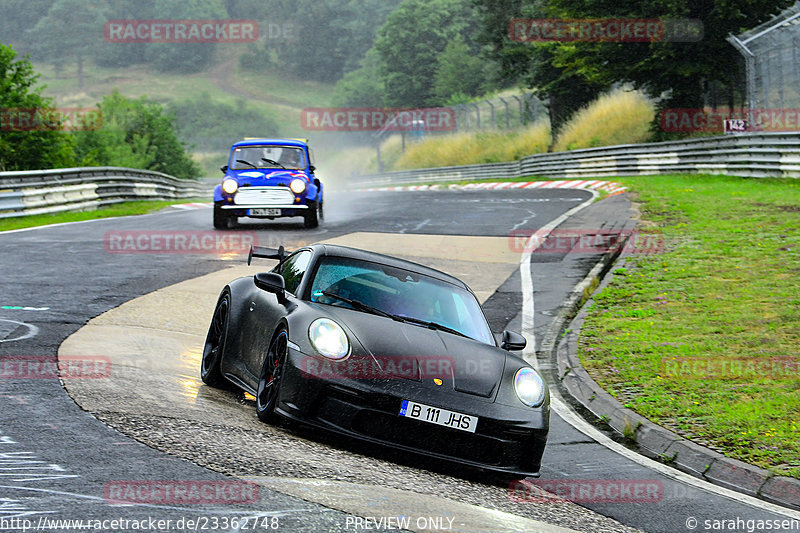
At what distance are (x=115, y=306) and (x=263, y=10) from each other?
632 feet

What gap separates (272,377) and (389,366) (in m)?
0.87

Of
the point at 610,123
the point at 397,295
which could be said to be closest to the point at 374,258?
the point at 397,295

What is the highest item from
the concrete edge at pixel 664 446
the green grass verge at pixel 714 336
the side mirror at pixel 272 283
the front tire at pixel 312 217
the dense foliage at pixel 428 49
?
the dense foliage at pixel 428 49

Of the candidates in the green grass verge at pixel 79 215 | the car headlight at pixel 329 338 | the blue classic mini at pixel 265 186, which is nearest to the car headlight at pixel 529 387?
the car headlight at pixel 329 338

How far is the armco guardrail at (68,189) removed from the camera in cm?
2145

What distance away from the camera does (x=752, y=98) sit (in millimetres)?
29641

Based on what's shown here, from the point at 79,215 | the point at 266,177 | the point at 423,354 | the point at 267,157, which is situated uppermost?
the point at 267,157

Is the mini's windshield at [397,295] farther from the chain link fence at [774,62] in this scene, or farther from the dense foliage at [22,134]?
the dense foliage at [22,134]

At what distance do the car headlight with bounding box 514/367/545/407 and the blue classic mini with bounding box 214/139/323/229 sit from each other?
13486 millimetres

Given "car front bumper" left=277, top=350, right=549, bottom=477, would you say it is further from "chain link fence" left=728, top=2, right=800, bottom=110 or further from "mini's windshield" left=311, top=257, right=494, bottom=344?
"chain link fence" left=728, top=2, right=800, bottom=110

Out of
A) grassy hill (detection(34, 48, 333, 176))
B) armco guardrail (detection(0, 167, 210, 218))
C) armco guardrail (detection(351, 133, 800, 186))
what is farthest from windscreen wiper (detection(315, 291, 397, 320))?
grassy hill (detection(34, 48, 333, 176))

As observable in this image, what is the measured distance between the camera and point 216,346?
7.83 metres

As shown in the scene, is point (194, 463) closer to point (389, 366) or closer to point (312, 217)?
point (389, 366)

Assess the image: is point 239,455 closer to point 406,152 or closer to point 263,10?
point 406,152
